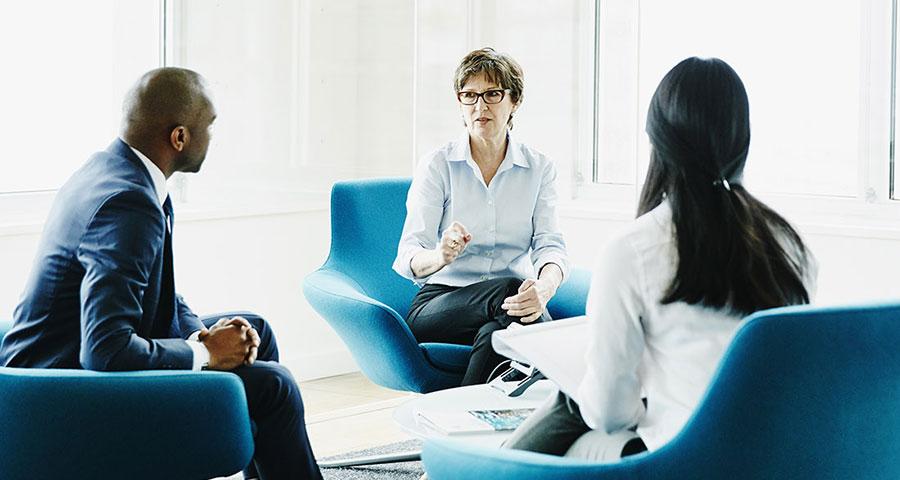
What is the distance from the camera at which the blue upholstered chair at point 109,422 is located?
2.48 metres

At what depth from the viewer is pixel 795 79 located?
4.64m

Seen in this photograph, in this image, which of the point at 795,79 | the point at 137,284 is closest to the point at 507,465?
the point at 137,284

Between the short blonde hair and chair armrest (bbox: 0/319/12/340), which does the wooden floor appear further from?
chair armrest (bbox: 0/319/12/340)

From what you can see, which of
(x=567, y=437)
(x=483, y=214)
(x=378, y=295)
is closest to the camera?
(x=567, y=437)

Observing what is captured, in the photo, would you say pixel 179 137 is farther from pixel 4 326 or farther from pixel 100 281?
pixel 4 326

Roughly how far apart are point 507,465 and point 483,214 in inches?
74.9

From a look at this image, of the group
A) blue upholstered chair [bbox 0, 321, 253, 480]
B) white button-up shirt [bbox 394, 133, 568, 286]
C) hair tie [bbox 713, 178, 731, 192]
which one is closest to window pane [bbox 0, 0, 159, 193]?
white button-up shirt [bbox 394, 133, 568, 286]

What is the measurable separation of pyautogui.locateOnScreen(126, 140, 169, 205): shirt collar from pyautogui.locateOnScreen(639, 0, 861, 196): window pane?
2.64 meters

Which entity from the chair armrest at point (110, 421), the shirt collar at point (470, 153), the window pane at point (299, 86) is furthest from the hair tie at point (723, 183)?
the window pane at point (299, 86)

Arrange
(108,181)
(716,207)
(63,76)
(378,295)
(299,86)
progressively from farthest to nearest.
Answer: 1. (299,86)
2. (63,76)
3. (378,295)
4. (108,181)
5. (716,207)

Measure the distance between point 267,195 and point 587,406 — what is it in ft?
10.5

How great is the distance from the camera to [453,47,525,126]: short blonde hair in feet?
12.4

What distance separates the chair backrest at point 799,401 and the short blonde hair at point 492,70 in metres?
2.01

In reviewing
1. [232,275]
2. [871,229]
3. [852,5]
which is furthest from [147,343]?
[852,5]
